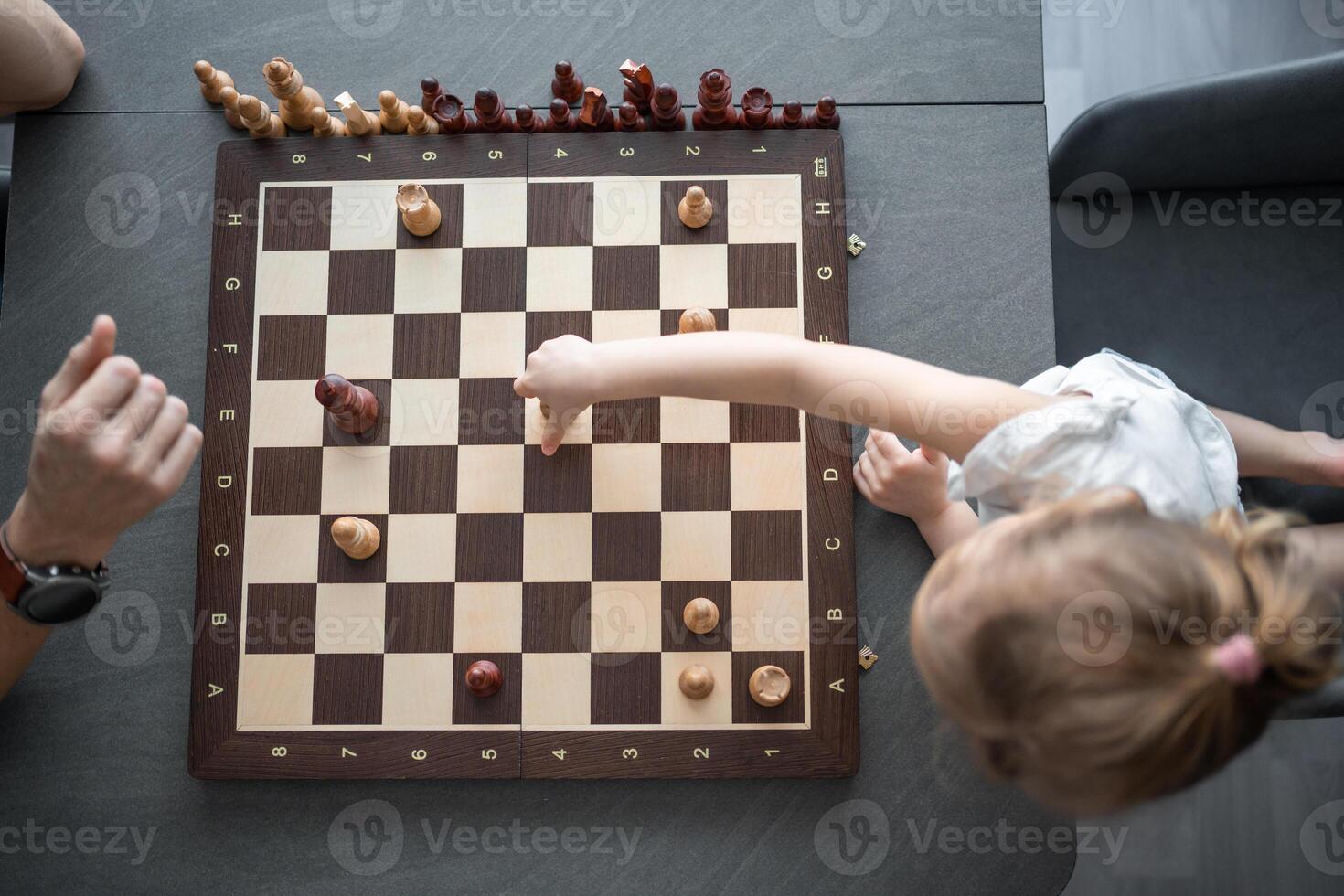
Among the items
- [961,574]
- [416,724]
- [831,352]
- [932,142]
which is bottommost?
[416,724]

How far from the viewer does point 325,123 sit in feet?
4.71

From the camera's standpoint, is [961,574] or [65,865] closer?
[961,574]

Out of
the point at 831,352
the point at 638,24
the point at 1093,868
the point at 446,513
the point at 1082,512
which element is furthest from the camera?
the point at 1093,868

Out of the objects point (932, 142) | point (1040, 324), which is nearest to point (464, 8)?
point (932, 142)

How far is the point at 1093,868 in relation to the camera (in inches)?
78.4

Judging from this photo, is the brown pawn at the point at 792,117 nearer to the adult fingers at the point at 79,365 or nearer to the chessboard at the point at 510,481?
the chessboard at the point at 510,481

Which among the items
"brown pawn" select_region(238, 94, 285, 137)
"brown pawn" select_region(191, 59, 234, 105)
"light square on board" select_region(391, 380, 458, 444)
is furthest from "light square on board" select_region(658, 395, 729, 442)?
"brown pawn" select_region(191, 59, 234, 105)

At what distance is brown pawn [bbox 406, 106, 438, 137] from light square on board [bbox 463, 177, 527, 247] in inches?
4.4

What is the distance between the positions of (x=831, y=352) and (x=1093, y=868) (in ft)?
4.96

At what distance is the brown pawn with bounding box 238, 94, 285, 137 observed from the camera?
4.57 ft

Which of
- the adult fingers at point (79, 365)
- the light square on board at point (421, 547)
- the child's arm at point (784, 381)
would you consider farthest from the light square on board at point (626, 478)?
the adult fingers at point (79, 365)

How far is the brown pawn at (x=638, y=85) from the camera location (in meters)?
1.37

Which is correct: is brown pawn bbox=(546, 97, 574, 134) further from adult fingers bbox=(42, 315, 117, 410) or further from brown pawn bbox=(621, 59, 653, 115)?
adult fingers bbox=(42, 315, 117, 410)

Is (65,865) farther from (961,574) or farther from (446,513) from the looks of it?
(961,574)
